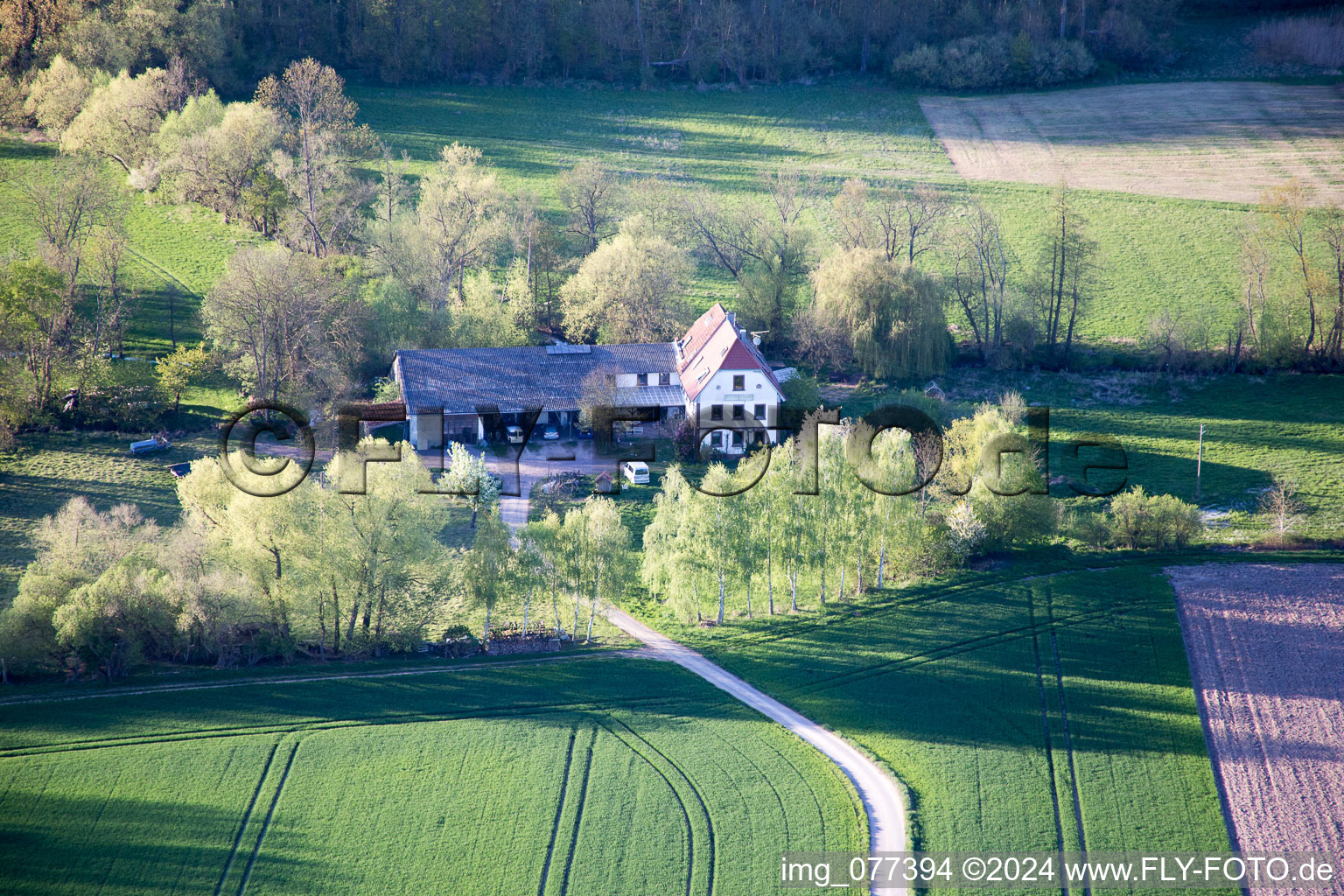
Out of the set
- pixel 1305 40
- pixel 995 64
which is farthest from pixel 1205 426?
pixel 1305 40

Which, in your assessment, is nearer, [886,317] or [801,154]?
[886,317]

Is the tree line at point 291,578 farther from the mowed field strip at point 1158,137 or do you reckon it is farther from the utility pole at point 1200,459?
the mowed field strip at point 1158,137

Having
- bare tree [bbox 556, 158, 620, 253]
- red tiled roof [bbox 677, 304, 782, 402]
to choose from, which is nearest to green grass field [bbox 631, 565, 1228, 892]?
red tiled roof [bbox 677, 304, 782, 402]

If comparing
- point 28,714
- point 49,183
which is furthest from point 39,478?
point 49,183

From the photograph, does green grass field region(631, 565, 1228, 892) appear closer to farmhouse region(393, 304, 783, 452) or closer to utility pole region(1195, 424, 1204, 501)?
utility pole region(1195, 424, 1204, 501)

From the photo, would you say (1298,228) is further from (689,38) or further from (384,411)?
(689,38)

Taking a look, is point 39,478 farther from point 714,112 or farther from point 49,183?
point 714,112

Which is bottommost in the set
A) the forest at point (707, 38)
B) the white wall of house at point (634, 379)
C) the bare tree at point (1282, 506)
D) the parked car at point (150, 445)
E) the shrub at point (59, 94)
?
the bare tree at point (1282, 506)

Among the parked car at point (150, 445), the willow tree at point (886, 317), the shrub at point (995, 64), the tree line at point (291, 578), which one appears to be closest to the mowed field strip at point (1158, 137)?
the shrub at point (995, 64)
